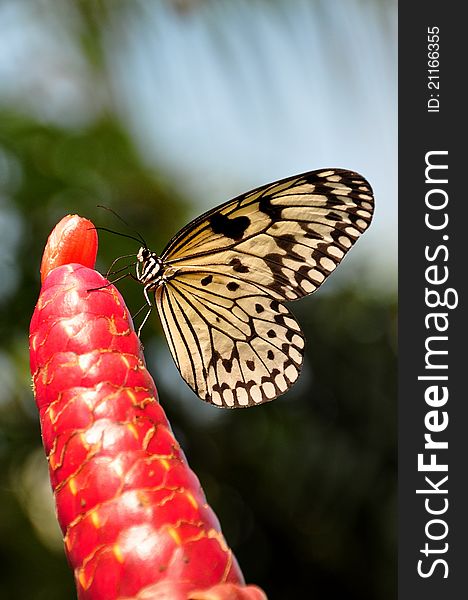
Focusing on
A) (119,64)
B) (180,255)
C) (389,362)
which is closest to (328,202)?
(180,255)

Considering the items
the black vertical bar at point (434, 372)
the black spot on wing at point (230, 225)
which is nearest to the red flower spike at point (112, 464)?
the black spot on wing at point (230, 225)

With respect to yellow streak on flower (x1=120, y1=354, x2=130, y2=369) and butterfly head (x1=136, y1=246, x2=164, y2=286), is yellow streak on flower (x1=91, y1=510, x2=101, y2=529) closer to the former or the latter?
yellow streak on flower (x1=120, y1=354, x2=130, y2=369)

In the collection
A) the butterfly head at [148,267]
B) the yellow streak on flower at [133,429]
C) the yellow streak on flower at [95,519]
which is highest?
the butterfly head at [148,267]

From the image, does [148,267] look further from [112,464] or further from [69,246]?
[112,464]

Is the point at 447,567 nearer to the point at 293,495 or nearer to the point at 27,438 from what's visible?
the point at 293,495

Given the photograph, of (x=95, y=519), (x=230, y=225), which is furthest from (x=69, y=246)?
(x=230, y=225)

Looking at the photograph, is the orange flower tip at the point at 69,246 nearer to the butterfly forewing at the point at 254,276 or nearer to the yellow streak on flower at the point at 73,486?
the yellow streak on flower at the point at 73,486
